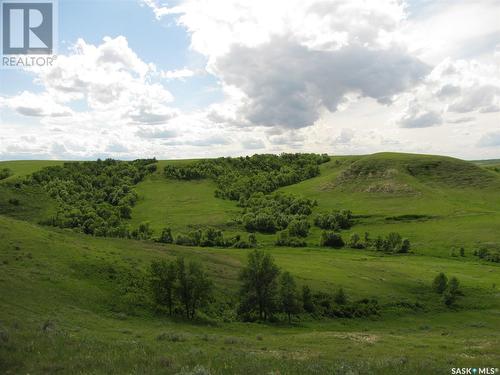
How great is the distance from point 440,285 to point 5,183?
167103 mm

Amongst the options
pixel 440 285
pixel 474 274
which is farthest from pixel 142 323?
pixel 474 274

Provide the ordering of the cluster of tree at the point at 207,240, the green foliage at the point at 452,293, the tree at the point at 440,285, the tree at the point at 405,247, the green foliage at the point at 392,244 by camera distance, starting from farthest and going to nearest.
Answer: the cluster of tree at the point at 207,240
the green foliage at the point at 392,244
the tree at the point at 405,247
the tree at the point at 440,285
the green foliage at the point at 452,293

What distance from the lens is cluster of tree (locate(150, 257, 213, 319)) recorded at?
4688 centimetres

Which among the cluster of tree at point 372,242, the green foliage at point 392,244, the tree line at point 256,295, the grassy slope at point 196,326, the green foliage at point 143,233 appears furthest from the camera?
the green foliage at point 143,233

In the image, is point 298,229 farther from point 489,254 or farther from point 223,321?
point 223,321

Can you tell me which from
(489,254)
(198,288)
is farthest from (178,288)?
(489,254)

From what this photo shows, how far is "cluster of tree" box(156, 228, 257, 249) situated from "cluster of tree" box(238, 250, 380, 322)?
76350 mm

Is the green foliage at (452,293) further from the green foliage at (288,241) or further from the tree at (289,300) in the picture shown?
the green foliage at (288,241)

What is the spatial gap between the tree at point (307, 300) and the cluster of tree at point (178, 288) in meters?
15.7

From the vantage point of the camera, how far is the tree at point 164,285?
4684 cm

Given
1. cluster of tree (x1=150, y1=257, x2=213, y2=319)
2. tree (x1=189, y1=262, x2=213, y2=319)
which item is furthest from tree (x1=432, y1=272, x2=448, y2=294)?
cluster of tree (x1=150, y1=257, x2=213, y2=319)

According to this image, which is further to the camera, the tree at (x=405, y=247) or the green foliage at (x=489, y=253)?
the tree at (x=405, y=247)

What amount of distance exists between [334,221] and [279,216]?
23.9 metres

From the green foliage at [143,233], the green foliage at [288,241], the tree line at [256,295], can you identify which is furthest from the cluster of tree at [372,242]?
the tree line at [256,295]
